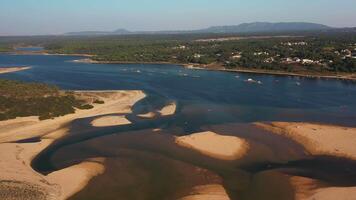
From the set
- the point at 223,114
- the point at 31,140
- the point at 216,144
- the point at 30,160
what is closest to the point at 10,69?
the point at 31,140

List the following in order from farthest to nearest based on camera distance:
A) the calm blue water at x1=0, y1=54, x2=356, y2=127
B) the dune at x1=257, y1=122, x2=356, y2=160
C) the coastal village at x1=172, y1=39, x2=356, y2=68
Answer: the coastal village at x1=172, y1=39, x2=356, y2=68
the calm blue water at x1=0, y1=54, x2=356, y2=127
the dune at x1=257, y1=122, x2=356, y2=160

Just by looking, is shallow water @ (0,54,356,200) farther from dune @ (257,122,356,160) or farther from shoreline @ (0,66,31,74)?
shoreline @ (0,66,31,74)

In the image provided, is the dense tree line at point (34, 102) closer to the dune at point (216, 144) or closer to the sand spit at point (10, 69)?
the dune at point (216, 144)

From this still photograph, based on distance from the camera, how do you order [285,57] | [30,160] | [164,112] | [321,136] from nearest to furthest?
1. [30,160]
2. [321,136]
3. [164,112]
4. [285,57]

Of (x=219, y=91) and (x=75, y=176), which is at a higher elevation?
(x=75, y=176)

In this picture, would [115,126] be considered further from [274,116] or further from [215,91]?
[215,91]

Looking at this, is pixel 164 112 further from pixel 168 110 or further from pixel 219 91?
pixel 219 91

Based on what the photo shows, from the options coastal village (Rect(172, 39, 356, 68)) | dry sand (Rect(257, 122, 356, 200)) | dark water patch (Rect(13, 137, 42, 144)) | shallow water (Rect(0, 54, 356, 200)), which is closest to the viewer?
dry sand (Rect(257, 122, 356, 200))

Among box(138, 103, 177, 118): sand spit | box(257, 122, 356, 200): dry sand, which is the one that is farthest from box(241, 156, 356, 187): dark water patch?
box(138, 103, 177, 118): sand spit

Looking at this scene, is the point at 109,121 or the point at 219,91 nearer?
the point at 109,121
